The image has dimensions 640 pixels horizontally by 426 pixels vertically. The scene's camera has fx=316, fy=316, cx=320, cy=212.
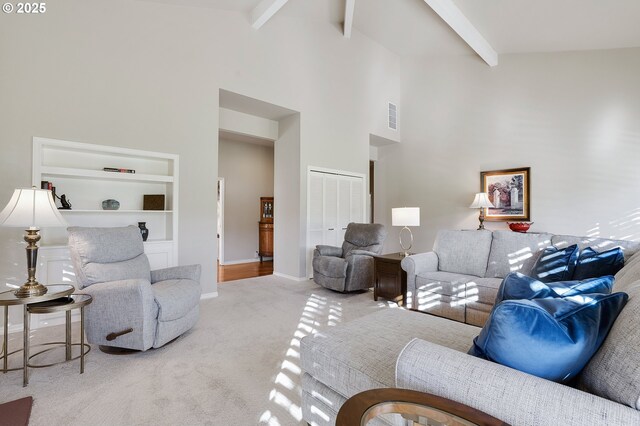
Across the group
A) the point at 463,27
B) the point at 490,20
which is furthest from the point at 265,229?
the point at 490,20

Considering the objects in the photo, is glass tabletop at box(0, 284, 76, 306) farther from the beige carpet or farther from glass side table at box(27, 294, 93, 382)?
the beige carpet

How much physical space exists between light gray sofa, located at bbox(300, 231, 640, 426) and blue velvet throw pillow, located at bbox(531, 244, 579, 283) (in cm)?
96

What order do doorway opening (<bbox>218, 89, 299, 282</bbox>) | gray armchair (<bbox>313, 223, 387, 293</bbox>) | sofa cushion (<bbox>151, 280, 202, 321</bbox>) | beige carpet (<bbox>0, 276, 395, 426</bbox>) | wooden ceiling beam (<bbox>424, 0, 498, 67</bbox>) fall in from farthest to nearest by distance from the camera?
doorway opening (<bbox>218, 89, 299, 282</bbox>) < wooden ceiling beam (<bbox>424, 0, 498, 67</bbox>) < gray armchair (<bbox>313, 223, 387, 293</bbox>) < sofa cushion (<bbox>151, 280, 202, 321</bbox>) < beige carpet (<bbox>0, 276, 395, 426</bbox>)

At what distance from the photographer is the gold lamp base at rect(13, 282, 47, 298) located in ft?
6.93

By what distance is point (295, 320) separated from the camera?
3209 millimetres

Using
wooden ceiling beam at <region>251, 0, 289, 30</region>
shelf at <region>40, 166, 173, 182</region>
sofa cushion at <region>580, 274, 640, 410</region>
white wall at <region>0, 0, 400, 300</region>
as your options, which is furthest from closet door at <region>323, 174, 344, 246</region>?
sofa cushion at <region>580, 274, 640, 410</region>

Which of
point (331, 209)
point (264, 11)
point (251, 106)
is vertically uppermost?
point (264, 11)

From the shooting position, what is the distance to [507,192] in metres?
5.58

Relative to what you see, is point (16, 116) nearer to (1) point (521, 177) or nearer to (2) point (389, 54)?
(2) point (389, 54)

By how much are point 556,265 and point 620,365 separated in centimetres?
196

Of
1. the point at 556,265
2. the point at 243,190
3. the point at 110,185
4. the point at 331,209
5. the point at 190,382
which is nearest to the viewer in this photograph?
the point at 190,382

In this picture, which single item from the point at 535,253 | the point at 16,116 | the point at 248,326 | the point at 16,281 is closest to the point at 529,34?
the point at 535,253

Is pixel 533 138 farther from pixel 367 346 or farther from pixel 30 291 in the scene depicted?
pixel 30 291

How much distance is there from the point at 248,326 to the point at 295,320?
47cm
